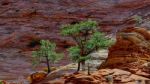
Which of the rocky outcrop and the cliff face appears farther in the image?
the cliff face

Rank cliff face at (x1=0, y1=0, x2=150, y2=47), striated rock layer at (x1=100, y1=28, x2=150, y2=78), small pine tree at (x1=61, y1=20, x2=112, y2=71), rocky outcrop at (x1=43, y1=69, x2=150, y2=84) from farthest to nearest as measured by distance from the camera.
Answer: cliff face at (x1=0, y1=0, x2=150, y2=47) → small pine tree at (x1=61, y1=20, x2=112, y2=71) → striated rock layer at (x1=100, y1=28, x2=150, y2=78) → rocky outcrop at (x1=43, y1=69, x2=150, y2=84)

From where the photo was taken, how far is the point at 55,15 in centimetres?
6400

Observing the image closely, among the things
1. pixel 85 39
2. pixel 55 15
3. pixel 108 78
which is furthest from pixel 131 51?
pixel 55 15

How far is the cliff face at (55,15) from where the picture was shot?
2359 inches

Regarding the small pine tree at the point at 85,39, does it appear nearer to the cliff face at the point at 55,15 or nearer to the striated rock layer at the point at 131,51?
the striated rock layer at the point at 131,51

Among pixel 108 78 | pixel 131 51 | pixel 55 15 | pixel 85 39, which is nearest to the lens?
pixel 108 78

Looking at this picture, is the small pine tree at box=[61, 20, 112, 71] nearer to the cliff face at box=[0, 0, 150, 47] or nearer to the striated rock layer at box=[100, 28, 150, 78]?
the striated rock layer at box=[100, 28, 150, 78]

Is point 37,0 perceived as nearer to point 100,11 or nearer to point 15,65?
point 100,11

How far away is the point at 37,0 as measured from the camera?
67625mm

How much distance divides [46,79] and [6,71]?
620 inches

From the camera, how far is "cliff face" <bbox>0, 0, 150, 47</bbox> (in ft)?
197

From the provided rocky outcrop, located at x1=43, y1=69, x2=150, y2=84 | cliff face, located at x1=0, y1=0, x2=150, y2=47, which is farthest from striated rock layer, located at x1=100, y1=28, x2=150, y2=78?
cliff face, located at x1=0, y1=0, x2=150, y2=47

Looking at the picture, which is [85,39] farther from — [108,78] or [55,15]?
[55,15]

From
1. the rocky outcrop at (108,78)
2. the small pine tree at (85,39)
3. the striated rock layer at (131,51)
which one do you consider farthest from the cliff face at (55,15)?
the rocky outcrop at (108,78)
